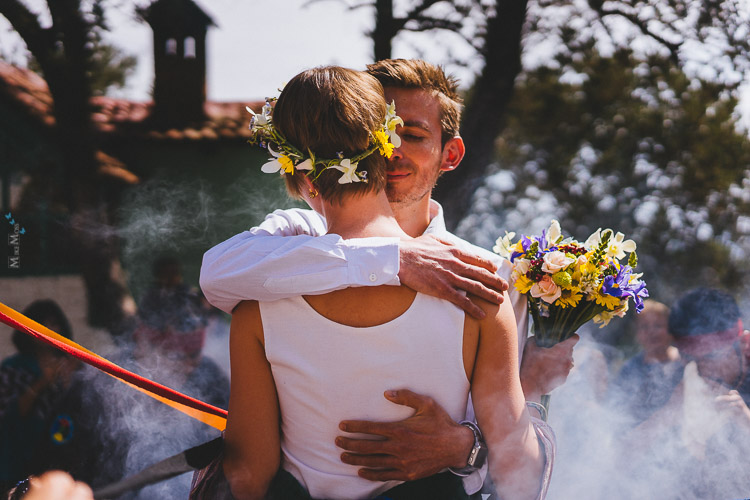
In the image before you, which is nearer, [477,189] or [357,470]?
[357,470]

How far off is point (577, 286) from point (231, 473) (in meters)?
1.46

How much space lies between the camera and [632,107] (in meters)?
11.0

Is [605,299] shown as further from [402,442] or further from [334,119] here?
[334,119]

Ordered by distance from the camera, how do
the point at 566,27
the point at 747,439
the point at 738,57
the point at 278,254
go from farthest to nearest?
the point at 738,57 < the point at 566,27 < the point at 747,439 < the point at 278,254

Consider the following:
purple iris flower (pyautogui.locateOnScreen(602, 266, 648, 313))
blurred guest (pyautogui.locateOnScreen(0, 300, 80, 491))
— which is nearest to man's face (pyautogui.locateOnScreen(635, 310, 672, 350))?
purple iris flower (pyautogui.locateOnScreen(602, 266, 648, 313))

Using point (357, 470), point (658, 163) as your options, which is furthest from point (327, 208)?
point (658, 163)

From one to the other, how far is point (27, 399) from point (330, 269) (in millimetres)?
3639

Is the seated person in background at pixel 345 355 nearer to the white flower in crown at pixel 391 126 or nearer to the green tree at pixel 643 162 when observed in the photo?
the white flower in crown at pixel 391 126

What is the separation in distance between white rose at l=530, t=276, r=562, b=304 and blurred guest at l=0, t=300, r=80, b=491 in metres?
3.23

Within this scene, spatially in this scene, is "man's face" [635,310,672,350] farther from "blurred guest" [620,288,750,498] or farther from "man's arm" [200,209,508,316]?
"man's arm" [200,209,508,316]

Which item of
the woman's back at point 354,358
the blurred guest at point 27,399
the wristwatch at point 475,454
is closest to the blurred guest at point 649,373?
the wristwatch at point 475,454

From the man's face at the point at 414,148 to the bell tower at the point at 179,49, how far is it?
382 centimetres

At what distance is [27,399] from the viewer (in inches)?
160

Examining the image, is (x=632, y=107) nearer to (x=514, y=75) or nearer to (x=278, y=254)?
(x=514, y=75)
